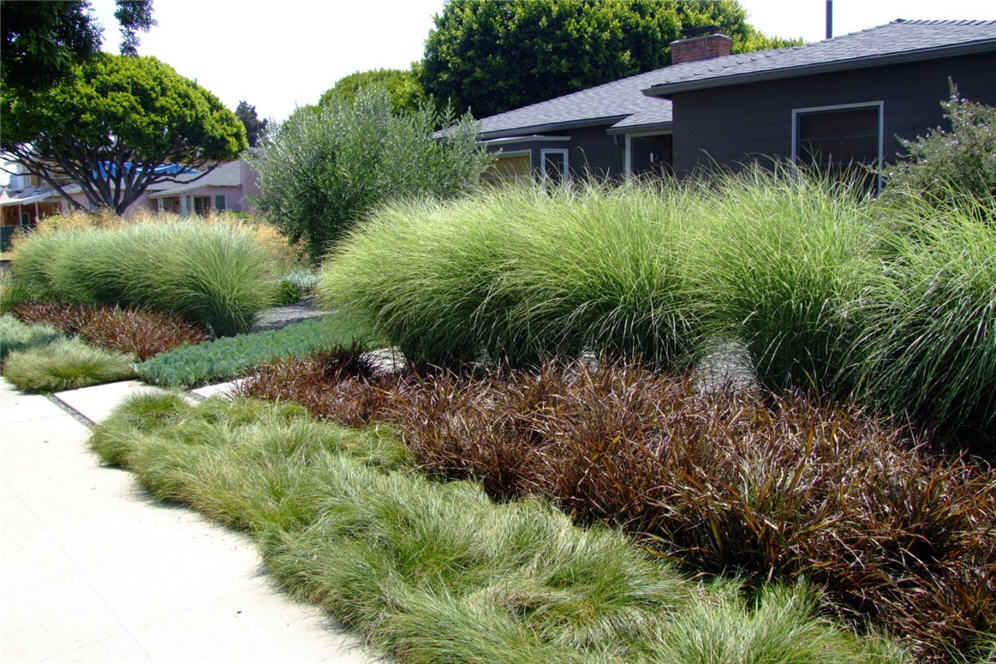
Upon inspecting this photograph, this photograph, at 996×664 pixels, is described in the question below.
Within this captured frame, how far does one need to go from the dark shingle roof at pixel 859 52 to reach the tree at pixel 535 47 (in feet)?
56.0

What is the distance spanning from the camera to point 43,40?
38.4 ft

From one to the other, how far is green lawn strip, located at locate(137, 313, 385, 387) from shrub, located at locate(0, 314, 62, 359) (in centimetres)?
251

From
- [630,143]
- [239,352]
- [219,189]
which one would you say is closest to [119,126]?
[219,189]

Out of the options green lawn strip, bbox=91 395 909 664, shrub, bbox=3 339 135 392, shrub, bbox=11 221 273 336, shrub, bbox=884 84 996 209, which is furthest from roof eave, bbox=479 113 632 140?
green lawn strip, bbox=91 395 909 664

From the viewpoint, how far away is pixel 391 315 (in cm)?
699

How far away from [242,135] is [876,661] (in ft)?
122

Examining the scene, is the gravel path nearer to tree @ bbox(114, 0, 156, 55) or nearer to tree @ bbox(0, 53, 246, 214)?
tree @ bbox(114, 0, 156, 55)

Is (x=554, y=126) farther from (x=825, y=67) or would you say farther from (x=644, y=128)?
(x=825, y=67)

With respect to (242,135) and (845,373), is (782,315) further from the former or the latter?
(242,135)

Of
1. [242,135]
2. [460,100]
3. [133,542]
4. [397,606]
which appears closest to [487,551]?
[397,606]

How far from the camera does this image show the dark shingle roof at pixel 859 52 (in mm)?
10922

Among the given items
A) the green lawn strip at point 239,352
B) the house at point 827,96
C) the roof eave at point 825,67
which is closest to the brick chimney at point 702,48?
the house at point 827,96

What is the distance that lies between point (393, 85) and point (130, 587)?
3242cm

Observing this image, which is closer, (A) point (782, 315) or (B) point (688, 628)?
(B) point (688, 628)
